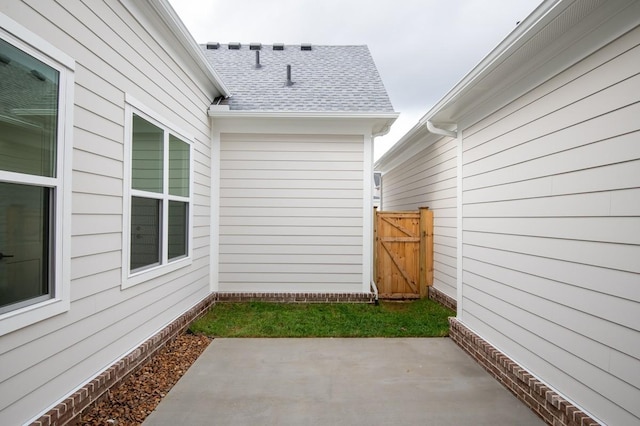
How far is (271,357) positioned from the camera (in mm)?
3764

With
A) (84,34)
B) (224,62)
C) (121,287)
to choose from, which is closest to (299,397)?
(121,287)

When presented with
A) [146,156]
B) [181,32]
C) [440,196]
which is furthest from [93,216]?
[440,196]

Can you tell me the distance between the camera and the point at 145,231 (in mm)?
3602

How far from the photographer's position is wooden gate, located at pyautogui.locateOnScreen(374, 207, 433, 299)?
6.46 meters

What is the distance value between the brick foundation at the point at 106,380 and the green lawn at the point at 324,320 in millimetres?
675

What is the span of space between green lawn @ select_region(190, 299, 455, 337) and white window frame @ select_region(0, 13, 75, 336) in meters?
2.42

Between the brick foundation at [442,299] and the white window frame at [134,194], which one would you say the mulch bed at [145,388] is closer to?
the white window frame at [134,194]

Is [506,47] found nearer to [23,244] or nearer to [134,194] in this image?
[134,194]

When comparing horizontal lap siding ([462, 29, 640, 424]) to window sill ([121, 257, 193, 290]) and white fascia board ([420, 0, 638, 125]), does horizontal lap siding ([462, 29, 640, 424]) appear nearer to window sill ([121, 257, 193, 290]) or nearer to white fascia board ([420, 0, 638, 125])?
white fascia board ([420, 0, 638, 125])

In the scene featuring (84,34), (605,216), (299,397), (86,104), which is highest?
(84,34)

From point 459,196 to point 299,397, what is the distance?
2.94 metres

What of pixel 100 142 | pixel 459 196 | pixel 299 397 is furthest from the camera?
pixel 459 196

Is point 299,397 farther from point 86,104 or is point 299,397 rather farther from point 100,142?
point 86,104

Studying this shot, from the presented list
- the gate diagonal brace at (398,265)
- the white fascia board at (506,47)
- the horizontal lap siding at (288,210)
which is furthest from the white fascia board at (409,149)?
the gate diagonal brace at (398,265)
